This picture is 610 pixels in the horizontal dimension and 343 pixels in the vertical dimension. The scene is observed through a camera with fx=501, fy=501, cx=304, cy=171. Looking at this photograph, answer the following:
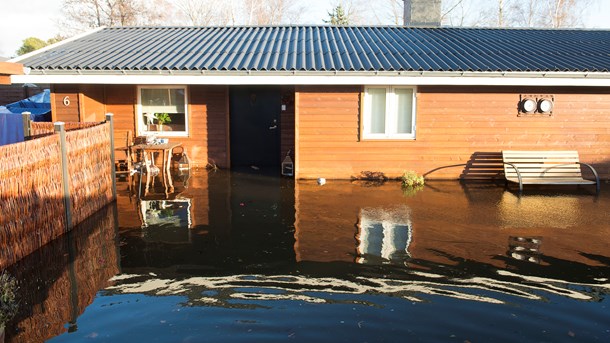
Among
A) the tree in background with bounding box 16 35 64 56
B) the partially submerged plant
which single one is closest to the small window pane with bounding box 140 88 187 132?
the partially submerged plant

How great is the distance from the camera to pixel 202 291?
4961mm

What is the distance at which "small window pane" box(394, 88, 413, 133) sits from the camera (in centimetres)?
1116

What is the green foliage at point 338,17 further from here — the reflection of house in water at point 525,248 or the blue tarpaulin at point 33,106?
the reflection of house in water at point 525,248

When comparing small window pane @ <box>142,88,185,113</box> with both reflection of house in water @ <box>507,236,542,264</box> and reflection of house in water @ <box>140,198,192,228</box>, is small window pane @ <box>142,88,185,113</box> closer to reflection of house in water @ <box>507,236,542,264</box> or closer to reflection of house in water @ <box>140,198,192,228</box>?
reflection of house in water @ <box>140,198,192,228</box>

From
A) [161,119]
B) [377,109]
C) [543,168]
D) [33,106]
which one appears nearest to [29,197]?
→ [161,119]

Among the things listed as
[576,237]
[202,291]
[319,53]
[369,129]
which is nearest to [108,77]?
[319,53]

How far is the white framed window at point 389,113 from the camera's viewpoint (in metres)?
11.1

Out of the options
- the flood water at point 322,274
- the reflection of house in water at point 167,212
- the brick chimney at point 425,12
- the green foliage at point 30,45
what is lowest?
the flood water at point 322,274

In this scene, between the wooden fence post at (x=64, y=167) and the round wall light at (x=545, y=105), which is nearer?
the wooden fence post at (x=64, y=167)

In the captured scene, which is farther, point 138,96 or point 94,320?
point 138,96

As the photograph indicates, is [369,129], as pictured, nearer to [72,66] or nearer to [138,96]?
[138,96]

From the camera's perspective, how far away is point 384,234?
701 cm

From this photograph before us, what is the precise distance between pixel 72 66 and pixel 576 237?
32.5ft

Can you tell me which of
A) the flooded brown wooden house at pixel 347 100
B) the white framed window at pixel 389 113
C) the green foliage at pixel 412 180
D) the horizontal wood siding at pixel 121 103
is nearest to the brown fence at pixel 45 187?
the flooded brown wooden house at pixel 347 100
